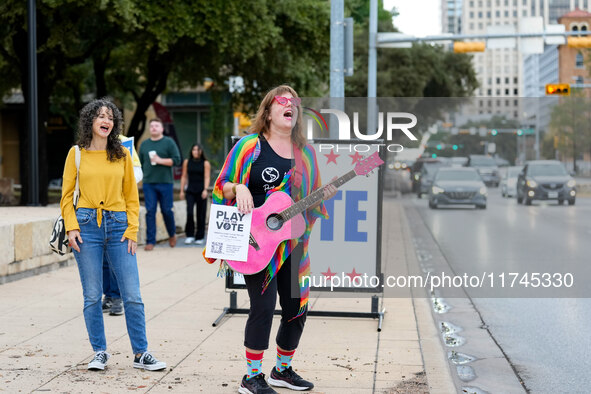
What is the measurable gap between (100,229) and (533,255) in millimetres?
2962

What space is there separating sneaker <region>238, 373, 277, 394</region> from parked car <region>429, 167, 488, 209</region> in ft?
5.57

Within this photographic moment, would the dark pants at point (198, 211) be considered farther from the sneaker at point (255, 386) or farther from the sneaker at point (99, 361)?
the sneaker at point (255, 386)

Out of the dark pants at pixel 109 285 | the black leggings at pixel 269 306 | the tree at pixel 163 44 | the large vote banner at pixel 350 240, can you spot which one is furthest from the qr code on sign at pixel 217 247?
the tree at pixel 163 44

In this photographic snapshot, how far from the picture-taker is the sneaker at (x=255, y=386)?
5.00 metres

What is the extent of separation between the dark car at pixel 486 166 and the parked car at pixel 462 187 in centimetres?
4

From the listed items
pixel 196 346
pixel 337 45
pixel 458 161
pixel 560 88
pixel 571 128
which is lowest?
pixel 196 346

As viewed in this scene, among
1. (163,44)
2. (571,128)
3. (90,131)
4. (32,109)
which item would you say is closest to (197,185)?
(32,109)

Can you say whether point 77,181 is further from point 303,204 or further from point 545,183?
point 545,183

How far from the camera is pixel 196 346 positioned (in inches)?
253

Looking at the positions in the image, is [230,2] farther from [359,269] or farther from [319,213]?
[319,213]

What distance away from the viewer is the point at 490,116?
5.77 m

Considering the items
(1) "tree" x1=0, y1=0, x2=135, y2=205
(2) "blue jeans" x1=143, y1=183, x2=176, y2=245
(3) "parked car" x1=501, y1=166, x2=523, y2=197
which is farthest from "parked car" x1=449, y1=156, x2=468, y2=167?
(1) "tree" x1=0, y1=0, x2=135, y2=205

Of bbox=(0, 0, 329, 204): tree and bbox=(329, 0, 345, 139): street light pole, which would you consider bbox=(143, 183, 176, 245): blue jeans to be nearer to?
bbox=(329, 0, 345, 139): street light pole

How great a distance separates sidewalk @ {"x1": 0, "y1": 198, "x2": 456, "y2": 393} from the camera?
5344mm
